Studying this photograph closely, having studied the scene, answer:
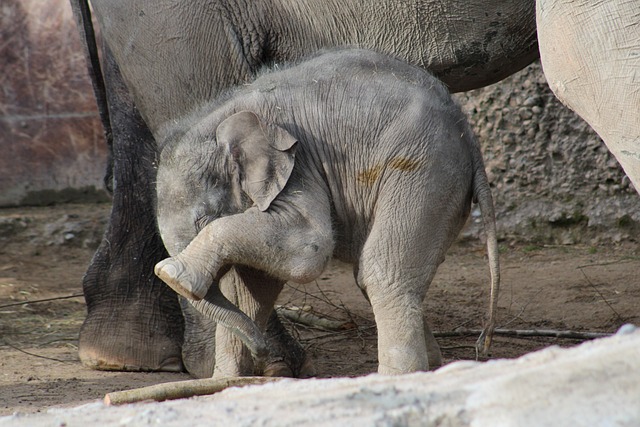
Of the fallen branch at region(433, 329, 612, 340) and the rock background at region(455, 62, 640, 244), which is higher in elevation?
the rock background at region(455, 62, 640, 244)

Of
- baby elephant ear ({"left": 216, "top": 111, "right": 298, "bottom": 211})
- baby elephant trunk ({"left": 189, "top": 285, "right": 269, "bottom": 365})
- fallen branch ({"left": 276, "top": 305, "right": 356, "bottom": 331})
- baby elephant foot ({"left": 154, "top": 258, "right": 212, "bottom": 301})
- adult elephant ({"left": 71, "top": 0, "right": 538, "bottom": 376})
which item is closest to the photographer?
baby elephant foot ({"left": 154, "top": 258, "right": 212, "bottom": 301})

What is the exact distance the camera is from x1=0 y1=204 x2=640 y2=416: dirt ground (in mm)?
4301

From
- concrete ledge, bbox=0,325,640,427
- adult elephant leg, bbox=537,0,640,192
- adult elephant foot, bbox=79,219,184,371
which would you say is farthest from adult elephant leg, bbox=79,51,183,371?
adult elephant leg, bbox=537,0,640,192

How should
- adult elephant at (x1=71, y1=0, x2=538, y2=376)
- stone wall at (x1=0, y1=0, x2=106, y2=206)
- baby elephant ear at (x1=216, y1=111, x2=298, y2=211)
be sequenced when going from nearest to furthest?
baby elephant ear at (x1=216, y1=111, x2=298, y2=211)
adult elephant at (x1=71, y1=0, x2=538, y2=376)
stone wall at (x1=0, y1=0, x2=106, y2=206)

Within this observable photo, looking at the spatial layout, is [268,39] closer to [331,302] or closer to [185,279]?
[185,279]

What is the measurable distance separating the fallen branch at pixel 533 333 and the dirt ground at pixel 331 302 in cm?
3

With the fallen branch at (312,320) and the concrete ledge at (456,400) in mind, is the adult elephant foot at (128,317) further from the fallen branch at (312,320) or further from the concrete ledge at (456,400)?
the concrete ledge at (456,400)

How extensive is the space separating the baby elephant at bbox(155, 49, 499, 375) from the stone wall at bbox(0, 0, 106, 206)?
11.7ft

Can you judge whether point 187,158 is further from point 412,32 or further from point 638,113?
point 638,113

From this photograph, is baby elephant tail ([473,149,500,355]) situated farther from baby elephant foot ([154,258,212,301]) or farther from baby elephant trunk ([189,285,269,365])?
baby elephant foot ([154,258,212,301])

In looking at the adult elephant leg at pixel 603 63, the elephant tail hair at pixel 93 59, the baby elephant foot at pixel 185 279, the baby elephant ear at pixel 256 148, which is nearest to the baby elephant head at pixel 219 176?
the baby elephant ear at pixel 256 148

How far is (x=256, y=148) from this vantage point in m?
3.57

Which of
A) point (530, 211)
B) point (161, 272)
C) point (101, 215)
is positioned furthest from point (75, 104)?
point (161, 272)

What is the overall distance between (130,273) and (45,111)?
2.76m
